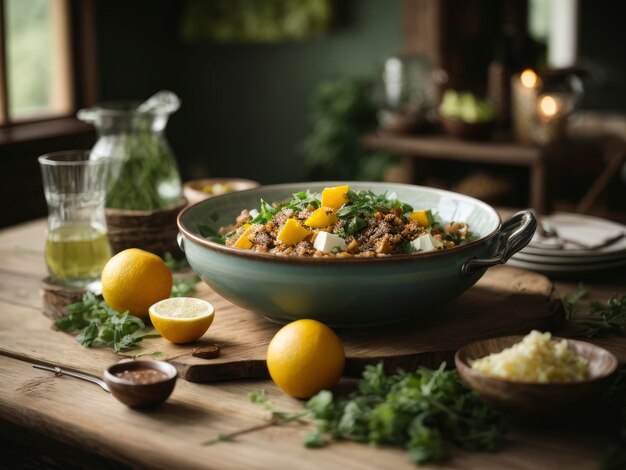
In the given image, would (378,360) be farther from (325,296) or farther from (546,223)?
(546,223)

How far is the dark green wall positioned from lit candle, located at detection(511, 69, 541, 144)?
1255 mm

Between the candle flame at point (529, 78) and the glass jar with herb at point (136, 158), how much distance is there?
237 centimetres

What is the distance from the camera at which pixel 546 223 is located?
2.05 metres

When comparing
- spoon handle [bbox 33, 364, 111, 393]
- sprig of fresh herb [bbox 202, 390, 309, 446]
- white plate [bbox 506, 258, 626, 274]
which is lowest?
spoon handle [bbox 33, 364, 111, 393]

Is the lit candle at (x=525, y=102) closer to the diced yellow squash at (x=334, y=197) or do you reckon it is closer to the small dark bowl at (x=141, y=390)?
the diced yellow squash at (x=334, y=197)

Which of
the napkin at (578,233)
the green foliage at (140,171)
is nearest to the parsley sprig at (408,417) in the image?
the napkin at (578,233)

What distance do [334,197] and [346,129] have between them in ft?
11.7

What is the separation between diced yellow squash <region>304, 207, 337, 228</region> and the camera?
4.99 feet

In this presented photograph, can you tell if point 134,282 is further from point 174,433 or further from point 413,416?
point 413,416

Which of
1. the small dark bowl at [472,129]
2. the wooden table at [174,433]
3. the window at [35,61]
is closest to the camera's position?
the wooden table at [174,433]

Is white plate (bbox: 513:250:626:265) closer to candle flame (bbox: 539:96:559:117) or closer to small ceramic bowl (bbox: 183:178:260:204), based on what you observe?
small ceramic bowl (bbox: 183:178:260:204)

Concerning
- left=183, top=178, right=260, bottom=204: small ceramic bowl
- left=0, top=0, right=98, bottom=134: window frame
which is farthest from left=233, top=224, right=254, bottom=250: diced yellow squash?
left=0, top=0, right=98, bottom=134: window frame

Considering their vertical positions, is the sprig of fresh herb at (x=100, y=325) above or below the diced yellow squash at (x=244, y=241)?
below

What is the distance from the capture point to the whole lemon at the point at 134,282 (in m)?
1.57
